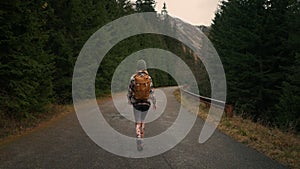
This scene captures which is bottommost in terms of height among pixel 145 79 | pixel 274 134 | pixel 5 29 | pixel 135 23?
pixel 274 134

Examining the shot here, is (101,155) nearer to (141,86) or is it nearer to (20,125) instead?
(141,86)

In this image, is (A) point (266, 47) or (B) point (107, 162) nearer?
(B) point (107, 162)

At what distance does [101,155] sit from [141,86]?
6.88 ft

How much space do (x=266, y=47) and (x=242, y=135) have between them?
13.1 m

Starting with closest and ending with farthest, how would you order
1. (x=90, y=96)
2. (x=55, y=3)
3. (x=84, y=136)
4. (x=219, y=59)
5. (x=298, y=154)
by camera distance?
1. (x=298, y=154)
2. (x=84, y=136)
3. (x=55, y=3)
4. (x=90, y=96)
5. (x=219, y=59)

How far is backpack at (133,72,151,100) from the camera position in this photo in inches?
278

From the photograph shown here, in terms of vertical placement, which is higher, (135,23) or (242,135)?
(135,23)

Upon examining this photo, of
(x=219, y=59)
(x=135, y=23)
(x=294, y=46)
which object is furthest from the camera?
(x=135, y=23)

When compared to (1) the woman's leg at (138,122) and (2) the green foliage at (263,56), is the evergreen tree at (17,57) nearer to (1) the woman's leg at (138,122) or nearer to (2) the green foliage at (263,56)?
(1) the woman's leg at (138,122)

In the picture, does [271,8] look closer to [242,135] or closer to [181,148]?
[242,135]

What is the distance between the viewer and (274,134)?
9227 mm

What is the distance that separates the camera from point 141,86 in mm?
7070

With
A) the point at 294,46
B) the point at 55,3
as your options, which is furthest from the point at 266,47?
the point at 55,3

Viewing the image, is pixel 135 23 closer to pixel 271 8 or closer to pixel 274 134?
pixel 271 8
